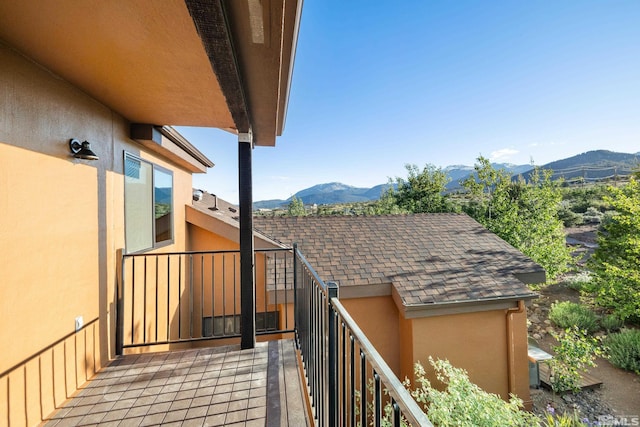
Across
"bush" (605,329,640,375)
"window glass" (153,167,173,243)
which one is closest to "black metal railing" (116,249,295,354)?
"window glass" (153,167,173,243)

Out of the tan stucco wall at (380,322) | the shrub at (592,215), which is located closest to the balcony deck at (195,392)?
the tan stucco wall at (380,322)

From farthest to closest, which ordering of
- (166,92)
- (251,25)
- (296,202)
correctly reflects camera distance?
(296,202), (166,92), (251,25)

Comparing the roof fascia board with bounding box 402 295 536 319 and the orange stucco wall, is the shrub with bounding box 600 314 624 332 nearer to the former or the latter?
the roof fascia board with bounding box 402 295 536 319

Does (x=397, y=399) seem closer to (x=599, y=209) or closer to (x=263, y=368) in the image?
(x=263, y=368)

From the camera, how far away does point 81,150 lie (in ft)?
8.09

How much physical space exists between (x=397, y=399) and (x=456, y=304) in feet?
15.2

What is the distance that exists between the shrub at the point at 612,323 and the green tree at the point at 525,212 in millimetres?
1989

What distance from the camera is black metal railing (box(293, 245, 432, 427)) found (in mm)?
684

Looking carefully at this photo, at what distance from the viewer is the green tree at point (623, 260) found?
750cm

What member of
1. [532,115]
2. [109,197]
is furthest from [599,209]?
[109,197]

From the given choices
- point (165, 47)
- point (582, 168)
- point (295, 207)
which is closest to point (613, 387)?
point (165, 47)

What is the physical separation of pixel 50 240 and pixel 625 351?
446 inches

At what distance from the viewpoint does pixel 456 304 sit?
4.56 m

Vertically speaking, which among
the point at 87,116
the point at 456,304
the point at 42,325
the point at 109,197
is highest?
the point at 87,116
